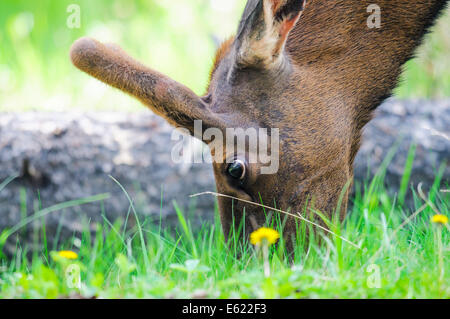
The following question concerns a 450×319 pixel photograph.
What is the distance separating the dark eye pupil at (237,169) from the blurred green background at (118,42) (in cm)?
304

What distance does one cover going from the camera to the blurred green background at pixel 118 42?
20.9 ft

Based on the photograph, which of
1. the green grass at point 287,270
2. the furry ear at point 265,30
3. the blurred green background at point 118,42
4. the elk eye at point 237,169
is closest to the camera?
the green grass at point 287,270

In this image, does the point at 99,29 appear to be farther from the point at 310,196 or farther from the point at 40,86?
the point at 310,196

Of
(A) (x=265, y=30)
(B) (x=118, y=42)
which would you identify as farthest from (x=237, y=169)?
(B) (x=118, y=42)

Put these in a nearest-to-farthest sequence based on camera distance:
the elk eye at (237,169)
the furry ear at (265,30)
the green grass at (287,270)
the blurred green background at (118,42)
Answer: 1. the green grass at (287,270)
2. the furry ear at (265,30)
3. the elk eye at (237,169)
4. the blurred green background at (118,42)

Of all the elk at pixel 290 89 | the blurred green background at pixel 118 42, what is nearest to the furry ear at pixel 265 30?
the elk at pixel 290 89

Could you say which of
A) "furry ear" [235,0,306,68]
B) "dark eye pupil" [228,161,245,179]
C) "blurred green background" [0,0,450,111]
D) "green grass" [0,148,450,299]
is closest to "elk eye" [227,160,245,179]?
"dark eye pupil" [228,161,245,179]

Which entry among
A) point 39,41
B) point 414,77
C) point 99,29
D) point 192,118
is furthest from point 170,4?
point 192,118

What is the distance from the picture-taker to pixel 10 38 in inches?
284

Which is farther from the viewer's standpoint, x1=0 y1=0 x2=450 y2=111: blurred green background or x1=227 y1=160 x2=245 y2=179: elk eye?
x1=0 y1=0 x2=450 y2=111: blurred green background

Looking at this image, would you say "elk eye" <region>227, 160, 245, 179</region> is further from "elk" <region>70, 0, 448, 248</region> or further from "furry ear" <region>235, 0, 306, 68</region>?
"furry ear" <region>235, 0, 306, 68</region>

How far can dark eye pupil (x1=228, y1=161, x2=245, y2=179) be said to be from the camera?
118 inches

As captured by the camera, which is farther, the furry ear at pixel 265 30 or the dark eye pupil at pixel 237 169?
the dark eye pupil at pixel 237 169

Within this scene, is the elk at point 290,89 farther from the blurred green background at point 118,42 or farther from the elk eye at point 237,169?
the blurred green background at point 118,42
